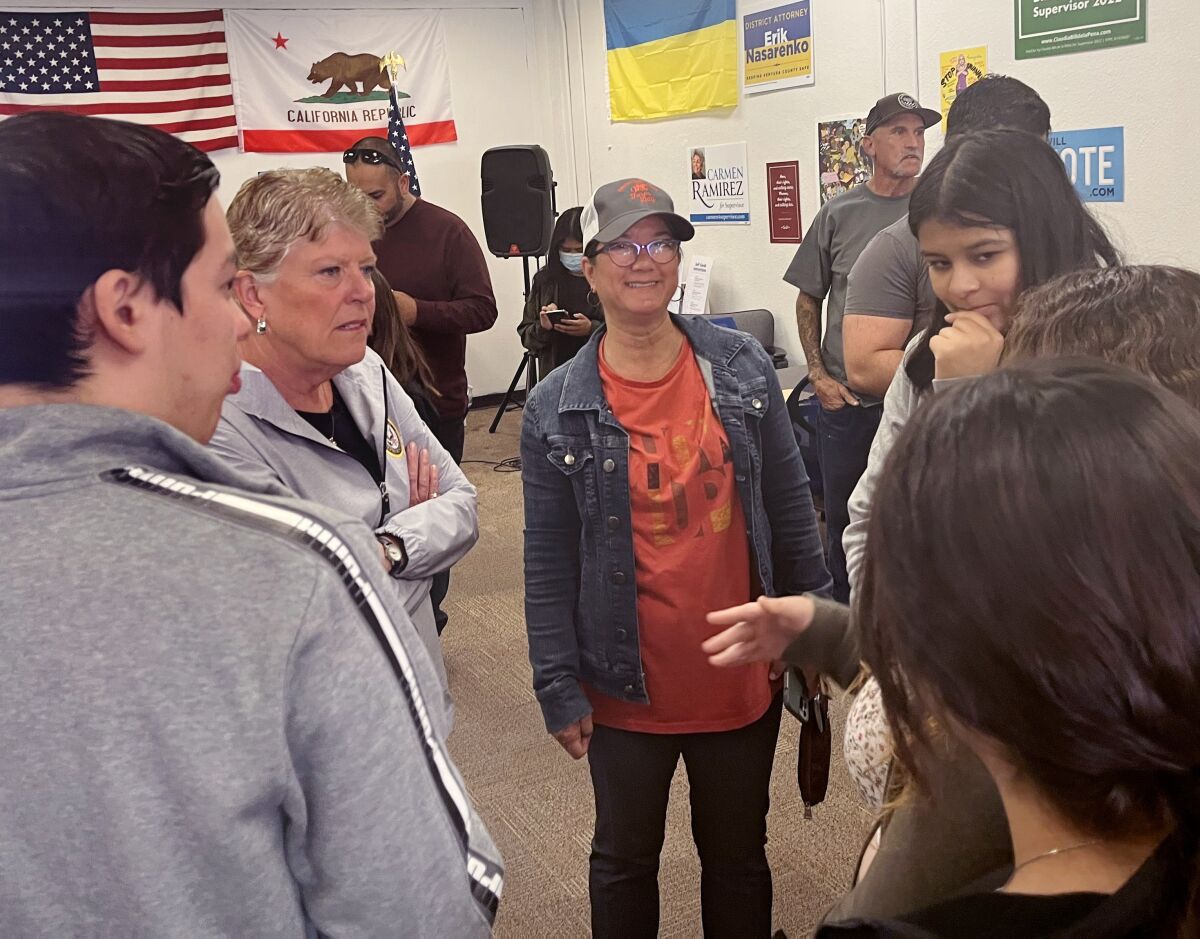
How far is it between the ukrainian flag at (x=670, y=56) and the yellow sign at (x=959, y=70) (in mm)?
1704

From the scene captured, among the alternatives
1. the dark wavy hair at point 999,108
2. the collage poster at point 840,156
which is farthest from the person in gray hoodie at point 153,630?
the collage poster at point 840,156

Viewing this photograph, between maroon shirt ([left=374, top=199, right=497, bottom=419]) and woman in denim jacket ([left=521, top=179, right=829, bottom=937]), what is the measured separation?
190cm

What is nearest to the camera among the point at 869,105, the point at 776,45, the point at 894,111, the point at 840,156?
the point at 894,111

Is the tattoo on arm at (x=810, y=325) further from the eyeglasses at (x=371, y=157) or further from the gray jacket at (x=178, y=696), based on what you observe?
the gray jacket at (x=178, y=696)

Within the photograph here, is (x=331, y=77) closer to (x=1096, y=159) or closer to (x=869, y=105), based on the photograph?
(x=869, y=105)

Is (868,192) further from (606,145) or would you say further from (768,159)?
(606,145)

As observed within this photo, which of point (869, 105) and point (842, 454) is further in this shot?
point (869, 105)

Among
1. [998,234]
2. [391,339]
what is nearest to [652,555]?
[998,234]

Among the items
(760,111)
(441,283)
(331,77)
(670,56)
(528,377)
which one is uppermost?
(331,77)

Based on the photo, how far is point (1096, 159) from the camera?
4082 mm

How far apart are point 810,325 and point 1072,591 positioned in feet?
11.3

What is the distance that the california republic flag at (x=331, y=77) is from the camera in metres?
7.33

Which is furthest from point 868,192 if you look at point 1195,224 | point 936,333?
point 936,333

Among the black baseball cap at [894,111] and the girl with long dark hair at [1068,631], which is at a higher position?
the black baseball cap at [894,111]
